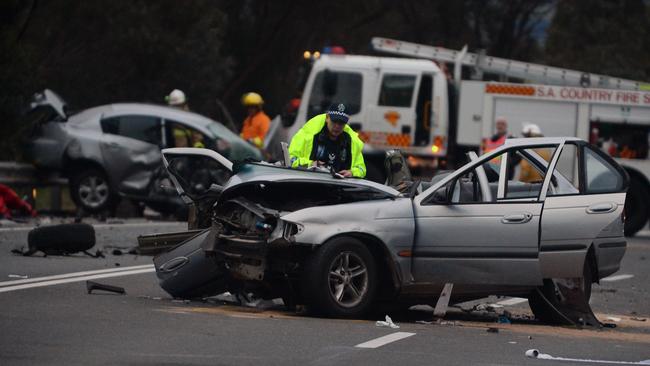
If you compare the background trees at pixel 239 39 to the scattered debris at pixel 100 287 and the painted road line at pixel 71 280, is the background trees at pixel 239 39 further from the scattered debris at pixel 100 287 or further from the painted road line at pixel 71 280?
the scattered debris at pixel 100 287

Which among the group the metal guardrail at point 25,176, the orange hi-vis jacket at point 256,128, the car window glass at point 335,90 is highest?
the car window glass at point 335,90

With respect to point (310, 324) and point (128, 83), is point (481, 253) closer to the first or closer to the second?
point (310, 324)

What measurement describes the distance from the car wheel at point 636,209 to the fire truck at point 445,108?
808 millimetres

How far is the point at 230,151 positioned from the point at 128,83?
33.2 ft

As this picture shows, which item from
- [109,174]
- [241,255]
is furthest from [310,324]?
[109,174]

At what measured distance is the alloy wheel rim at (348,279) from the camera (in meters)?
11.1

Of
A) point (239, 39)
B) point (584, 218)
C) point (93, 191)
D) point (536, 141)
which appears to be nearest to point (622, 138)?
point (93, 191)

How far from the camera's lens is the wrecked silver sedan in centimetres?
1116

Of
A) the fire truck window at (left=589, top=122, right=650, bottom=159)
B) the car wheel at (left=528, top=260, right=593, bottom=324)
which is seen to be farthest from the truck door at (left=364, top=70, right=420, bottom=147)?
the car wheel at (left=528, top=260, right=593, bottom=324)

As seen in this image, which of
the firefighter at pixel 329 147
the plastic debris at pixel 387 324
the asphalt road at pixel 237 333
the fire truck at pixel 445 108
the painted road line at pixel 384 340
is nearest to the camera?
the asphalt road at pixel 237 333

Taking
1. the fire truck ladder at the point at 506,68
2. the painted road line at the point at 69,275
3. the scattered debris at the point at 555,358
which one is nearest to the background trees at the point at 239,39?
the fire truck ladder at the point at 506,68

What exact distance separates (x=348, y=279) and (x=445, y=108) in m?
15.2

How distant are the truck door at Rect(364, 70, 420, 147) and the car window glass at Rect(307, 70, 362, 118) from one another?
375 mm

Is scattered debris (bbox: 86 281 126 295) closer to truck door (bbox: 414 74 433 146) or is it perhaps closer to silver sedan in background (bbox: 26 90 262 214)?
silver sedan in background (bbox: 26 90 262 214)
